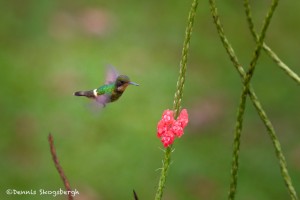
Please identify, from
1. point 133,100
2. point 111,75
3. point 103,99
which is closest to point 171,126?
point 103,99

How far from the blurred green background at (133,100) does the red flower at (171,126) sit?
3861mm

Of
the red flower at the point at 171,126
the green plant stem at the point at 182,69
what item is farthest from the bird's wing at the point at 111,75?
the green plant stem at the point at 182,69

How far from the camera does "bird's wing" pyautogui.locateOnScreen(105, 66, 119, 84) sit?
5.37 ft

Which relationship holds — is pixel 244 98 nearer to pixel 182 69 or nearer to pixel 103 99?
pixel 182 69

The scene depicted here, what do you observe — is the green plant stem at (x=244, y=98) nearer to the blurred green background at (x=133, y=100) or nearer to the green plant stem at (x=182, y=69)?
the green plant stem at (x=182, y=69)

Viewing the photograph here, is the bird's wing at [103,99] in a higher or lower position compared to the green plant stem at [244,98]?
lower

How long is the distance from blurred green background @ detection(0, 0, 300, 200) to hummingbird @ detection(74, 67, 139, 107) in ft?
10.9

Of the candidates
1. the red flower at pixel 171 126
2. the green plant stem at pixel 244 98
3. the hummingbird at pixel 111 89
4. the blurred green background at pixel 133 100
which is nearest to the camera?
the green plant stem at pixel 244 98

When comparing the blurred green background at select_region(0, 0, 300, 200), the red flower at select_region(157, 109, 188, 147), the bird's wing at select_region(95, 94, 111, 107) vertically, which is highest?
the red flower at select_region(157, 109, 188, 147)

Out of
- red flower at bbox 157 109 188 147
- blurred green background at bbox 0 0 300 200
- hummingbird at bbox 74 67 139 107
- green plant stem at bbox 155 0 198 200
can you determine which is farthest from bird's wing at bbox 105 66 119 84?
blurred green background at bbox 0 0 300 200

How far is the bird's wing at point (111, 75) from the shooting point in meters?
1.64

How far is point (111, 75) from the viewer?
66.1 inches

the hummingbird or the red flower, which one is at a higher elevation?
the red flower

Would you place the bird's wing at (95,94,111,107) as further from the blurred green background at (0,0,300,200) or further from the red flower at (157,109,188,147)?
the blurred green background at (0,0,300,200)
